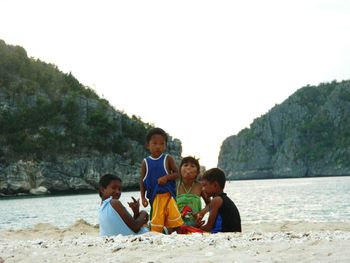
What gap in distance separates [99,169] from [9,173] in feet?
54.8

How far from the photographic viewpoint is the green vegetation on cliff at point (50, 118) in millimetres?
94375

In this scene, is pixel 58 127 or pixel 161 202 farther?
pixel 58 127

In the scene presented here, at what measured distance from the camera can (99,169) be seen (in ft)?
317

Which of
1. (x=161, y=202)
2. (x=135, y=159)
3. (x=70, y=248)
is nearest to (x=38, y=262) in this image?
(x=70, y=248)

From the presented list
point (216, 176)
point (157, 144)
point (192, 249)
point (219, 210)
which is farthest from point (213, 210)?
point (192, 249)

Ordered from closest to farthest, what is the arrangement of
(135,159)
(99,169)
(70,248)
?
(70,248) → (99,169) → (135,159)

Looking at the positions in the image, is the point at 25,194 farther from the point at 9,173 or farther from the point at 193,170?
the point at 193,170

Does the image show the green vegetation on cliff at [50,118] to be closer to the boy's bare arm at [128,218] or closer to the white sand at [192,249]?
the boy's bare arm at [128,218]

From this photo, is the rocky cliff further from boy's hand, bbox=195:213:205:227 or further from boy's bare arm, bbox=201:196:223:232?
boy's bare arm, bbox=201:196:223:232

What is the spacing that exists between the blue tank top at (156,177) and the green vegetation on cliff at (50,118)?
84.2 m

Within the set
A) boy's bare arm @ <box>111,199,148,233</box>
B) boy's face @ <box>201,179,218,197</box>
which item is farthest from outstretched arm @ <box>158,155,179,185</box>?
boy's bare arm @ <box>111,199,148,233</box>

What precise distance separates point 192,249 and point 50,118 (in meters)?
96.0

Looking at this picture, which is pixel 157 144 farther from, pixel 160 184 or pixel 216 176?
pixel 216 176

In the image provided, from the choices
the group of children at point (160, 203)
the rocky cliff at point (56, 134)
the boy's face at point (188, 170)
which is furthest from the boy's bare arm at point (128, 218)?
the rocky cliff at point (56, 134)
